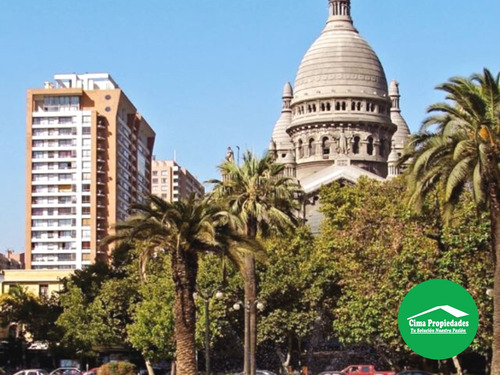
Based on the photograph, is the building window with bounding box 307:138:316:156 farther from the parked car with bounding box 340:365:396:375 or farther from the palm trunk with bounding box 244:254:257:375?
the palm trunk with bounding box 244:254:257:375

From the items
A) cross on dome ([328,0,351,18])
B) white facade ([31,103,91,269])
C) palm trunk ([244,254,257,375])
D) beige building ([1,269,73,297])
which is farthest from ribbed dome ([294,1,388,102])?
palm trunk ([244,254,257,375])

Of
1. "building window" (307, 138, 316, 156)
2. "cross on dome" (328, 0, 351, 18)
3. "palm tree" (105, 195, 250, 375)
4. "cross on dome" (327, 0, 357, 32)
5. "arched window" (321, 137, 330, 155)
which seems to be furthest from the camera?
"cross on dome" (328, 0, 351, 18)

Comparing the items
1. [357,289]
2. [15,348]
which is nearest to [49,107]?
[15,348]

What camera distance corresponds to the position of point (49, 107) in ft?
458

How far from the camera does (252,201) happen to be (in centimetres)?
4522

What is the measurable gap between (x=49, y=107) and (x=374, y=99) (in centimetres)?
4068

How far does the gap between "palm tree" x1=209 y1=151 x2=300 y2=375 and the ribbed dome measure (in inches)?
3157

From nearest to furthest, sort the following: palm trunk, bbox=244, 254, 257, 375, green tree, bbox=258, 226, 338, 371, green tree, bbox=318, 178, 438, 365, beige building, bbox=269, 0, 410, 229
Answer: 1. palm trunk, bbox=244, 254, 257, 375
2. green tree, bbox=318, 178, 438, 365
3. green tree, bbox=258, 226, 338, 371
4. beige building, bbox=269, 0, 410, 229

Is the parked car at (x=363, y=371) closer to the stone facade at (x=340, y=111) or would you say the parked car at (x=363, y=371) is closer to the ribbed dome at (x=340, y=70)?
the stone facade at (x=340, y=111)

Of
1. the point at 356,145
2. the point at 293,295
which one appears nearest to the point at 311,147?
the point at 356,145

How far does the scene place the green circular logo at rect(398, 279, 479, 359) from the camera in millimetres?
24656

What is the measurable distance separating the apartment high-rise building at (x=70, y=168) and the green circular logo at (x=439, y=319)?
4503 inches

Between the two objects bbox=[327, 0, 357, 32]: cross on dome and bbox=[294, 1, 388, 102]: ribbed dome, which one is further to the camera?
bbox=[327, 0, 357, 32]: cross on dome

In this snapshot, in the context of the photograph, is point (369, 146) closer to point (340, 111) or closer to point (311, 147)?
point (340, 111)
